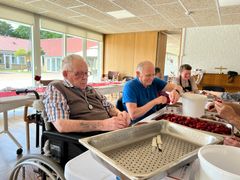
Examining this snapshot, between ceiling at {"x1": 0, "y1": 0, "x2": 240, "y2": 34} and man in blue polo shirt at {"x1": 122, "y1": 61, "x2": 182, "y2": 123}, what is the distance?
230cm

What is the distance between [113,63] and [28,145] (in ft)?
17.4

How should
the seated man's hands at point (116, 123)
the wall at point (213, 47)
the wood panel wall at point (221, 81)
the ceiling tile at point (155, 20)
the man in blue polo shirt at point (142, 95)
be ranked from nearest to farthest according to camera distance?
the seated man's hands at point (116, 123), the man in blue polo shirt at point (142, 95), the ceiling tile at point (155, 20), the wood panel wall at point (221, 81), the wall at point (213, 47)

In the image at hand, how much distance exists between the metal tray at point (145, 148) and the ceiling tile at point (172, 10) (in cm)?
339

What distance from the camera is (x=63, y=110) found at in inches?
45.1

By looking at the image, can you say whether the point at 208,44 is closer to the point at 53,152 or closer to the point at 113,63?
the point at 113,63

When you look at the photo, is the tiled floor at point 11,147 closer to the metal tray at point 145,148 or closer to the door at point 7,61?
the door at point 7,61

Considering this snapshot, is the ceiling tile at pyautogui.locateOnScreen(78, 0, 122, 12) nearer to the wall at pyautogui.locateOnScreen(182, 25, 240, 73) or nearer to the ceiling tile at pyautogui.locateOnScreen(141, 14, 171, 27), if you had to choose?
the ceiling tile at pyautogui.locateOnScreen(141, 14, 171, 27)

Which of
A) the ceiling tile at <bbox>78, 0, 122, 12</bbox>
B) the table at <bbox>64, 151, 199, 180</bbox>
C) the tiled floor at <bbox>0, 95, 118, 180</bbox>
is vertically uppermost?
the ceiling tile at <bbox>78, 0, 122, 12</bbox>

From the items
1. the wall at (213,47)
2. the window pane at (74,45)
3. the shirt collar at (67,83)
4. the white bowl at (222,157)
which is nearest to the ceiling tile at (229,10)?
the wall at (213,47)

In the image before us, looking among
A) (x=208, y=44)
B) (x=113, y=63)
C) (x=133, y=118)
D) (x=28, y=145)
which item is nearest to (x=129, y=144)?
(x=133, y=118)

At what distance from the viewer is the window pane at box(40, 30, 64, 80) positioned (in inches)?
197

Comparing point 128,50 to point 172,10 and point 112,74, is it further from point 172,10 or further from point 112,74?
point 172,10

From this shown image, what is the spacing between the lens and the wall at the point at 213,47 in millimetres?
5246

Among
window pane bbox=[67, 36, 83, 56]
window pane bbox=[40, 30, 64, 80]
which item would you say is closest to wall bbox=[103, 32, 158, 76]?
window pane bbox=[67, 36, 83, 56]
